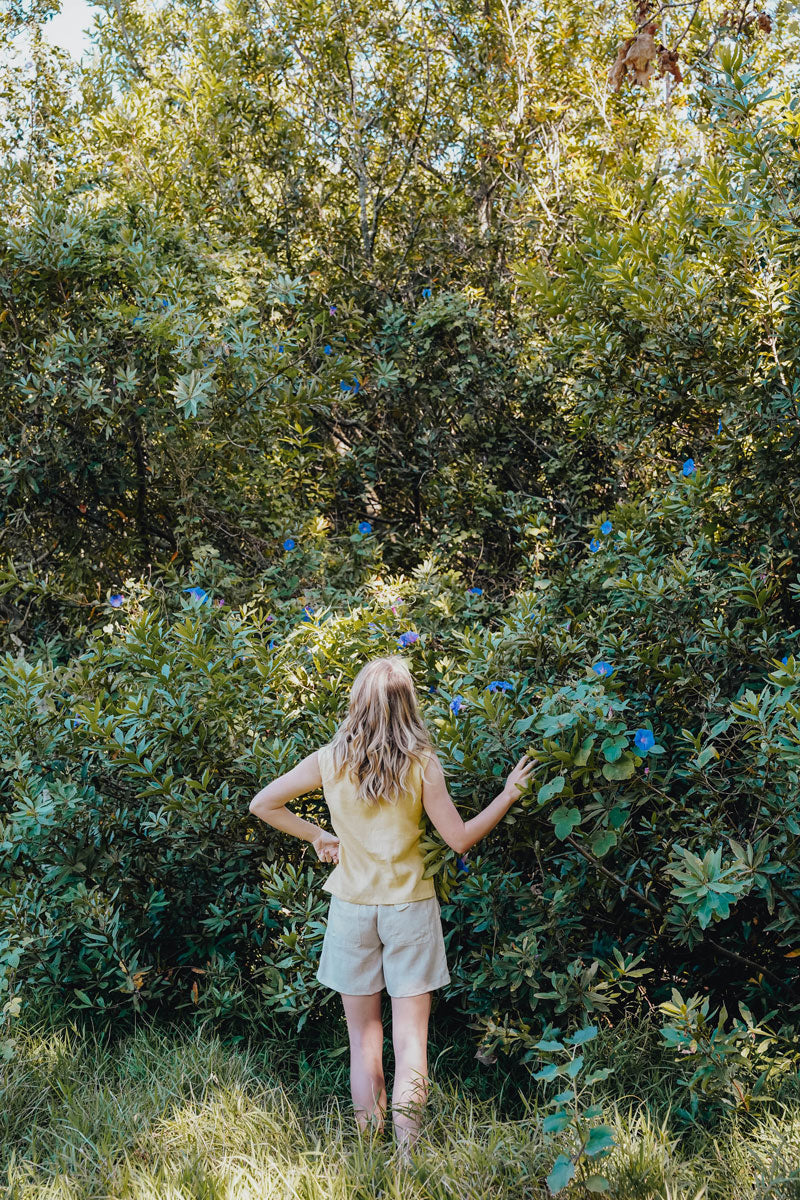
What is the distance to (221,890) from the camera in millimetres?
3539

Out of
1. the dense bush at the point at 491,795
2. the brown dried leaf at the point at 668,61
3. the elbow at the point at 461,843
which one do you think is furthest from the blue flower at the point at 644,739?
the brown dried leaf at the point at 668,61

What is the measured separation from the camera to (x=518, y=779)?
271 cm

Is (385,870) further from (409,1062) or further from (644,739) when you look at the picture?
(644,739)

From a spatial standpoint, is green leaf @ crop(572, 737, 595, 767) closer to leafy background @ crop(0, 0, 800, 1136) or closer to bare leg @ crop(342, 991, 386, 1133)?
leafy background @ crop(0, 0, 800, 1136)

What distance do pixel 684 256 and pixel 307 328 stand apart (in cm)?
203

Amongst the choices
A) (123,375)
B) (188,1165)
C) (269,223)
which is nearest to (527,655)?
(188,1165)

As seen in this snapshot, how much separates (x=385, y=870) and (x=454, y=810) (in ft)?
0.91

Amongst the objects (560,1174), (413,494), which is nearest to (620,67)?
(413,494)

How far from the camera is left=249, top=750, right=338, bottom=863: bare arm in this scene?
9.55 feet

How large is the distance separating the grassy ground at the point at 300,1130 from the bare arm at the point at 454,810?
0.71 meters

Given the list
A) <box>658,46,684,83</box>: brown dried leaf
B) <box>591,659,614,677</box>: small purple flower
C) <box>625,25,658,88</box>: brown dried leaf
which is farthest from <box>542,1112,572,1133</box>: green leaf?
<box>658,46,684,83</box>: brown dried leaf

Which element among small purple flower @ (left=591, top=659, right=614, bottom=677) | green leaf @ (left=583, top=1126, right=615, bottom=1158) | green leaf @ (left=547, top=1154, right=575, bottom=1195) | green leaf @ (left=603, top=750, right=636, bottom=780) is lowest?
green leaf @ (left=547, top=1154, right=575, bottom=1195)

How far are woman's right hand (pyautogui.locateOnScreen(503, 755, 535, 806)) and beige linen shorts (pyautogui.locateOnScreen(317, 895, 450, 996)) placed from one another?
1.41ft

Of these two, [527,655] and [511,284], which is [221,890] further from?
[511,284]
